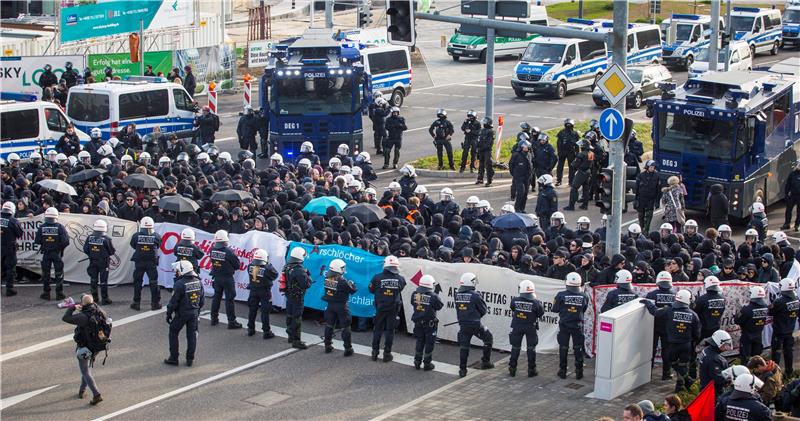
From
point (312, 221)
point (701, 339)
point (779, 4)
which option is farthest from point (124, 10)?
point (779, 4)

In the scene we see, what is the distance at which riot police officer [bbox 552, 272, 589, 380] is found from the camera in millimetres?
17562

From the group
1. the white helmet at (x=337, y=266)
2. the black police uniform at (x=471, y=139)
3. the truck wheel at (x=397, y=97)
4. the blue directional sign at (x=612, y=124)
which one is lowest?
the white helmet at (x=337, y=266)

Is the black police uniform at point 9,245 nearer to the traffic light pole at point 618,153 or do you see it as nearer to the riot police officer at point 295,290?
the riot police officer at point 295,290

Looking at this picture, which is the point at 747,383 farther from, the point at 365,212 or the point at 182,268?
the point at 365,212

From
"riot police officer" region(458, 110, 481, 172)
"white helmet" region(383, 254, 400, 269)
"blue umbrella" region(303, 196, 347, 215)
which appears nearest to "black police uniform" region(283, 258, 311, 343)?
"white helmet" region(383, 254, 400, 269)

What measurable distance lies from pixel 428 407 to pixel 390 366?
1944 mm

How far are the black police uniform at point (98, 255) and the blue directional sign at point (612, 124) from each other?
8746 mm

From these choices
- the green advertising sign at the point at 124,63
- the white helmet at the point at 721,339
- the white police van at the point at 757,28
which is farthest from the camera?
the white police van at the point at 757,28

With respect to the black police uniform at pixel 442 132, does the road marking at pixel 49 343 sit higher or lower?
lower

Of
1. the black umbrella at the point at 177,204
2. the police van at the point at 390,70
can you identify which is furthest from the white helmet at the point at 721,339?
the police van at the point at 390,70

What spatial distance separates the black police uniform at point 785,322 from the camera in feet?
57.3

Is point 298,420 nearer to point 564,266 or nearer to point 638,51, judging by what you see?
point 564,266

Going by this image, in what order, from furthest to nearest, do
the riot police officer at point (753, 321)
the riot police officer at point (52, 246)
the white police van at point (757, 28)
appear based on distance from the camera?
1. the white police van at point (757, 28)
2. the riot police officer at point (52, 246)
3. the riot police officer at point (753, 321)

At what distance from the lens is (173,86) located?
33375 mm
